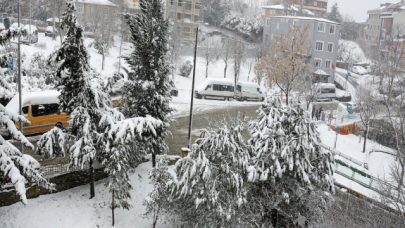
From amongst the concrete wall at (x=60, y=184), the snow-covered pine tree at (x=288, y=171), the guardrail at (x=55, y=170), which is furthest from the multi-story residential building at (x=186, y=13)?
the snow-covered pine tree at (x=288, y=171)

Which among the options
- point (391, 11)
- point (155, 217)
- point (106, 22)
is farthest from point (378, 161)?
point (391, 11)

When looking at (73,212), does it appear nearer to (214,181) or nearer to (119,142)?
(119,142)

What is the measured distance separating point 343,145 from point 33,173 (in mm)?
25148

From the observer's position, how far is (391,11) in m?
72.0

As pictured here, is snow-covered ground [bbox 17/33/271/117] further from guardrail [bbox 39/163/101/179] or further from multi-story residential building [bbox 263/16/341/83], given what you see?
guardrail [bbox 39/163/101/179]

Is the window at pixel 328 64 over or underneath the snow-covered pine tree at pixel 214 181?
over

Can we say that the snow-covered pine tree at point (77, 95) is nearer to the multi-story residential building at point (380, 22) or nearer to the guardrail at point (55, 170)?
the guardrail at point (55, 170)

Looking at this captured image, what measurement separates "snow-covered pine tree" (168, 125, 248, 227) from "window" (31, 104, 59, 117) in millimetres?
10550

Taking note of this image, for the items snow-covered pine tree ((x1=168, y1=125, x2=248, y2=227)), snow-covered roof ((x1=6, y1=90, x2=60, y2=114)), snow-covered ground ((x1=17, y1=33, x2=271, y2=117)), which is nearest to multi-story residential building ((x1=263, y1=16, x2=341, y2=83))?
snow-covered ground ((x1=17, y1=33, x2=271, y2=117))

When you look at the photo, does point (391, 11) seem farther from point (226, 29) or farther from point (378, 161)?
point (378, 161)

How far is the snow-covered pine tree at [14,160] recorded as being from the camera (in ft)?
26.2

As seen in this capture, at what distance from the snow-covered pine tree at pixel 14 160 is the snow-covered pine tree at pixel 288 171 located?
6799 mm

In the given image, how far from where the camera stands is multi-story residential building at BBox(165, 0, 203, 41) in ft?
181

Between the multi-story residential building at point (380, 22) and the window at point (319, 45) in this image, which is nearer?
the window at point (319, 45)
